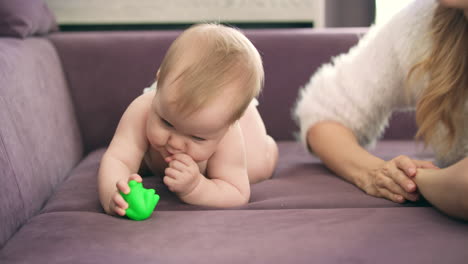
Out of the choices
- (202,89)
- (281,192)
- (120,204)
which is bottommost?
(281,192)

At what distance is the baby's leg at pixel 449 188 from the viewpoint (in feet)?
2.78

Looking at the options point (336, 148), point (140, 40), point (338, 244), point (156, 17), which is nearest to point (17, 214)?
point (338, 244)

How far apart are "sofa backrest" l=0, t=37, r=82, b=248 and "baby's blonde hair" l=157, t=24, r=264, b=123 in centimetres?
31

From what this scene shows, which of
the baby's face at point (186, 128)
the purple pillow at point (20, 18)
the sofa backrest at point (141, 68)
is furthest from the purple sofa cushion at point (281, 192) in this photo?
the purple pillow at point (20, 18)

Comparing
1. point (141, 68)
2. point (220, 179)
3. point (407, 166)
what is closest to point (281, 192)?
point (220, 179)

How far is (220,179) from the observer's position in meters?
1.04

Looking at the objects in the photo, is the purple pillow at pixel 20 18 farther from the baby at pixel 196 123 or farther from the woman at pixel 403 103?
the woman at pixel 403 103

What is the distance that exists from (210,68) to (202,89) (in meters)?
0.04

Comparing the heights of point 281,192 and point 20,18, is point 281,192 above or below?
below

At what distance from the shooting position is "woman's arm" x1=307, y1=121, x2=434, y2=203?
1.01 m

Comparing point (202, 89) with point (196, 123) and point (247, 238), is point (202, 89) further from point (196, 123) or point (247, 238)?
point (247, 238)

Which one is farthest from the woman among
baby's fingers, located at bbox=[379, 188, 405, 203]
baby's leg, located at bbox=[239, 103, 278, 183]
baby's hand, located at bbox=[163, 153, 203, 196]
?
baby's hand, located at bbox=[163, 153, 203, 196]

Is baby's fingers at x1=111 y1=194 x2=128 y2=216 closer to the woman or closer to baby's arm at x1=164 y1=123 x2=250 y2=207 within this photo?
baby's arm at x1=164 y1=123 x2=250 y2=207

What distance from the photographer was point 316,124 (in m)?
1.27
